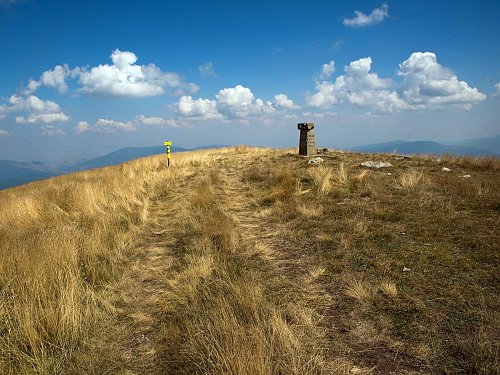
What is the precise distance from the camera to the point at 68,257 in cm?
483

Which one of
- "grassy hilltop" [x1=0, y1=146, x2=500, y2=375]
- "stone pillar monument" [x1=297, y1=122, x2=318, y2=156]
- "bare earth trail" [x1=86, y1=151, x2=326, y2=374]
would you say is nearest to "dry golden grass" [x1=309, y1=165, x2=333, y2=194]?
"grassy hilltop" [x1=0, y1=146, x2=500, y2=375]

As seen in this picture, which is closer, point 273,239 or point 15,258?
point 15,258

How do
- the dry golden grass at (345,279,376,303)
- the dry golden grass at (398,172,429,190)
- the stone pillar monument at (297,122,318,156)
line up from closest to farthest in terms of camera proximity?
1. the dry golden grass at (345,279,376,303)
2. the dry golden grass at (398,172,429,190)
3. the stone pillar monument at (297,122,318,156)

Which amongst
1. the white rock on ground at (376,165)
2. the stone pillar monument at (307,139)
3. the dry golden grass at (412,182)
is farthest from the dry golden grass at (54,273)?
the stone pillar monument at (307,139)

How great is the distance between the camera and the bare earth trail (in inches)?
127

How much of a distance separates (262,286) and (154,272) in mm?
1952

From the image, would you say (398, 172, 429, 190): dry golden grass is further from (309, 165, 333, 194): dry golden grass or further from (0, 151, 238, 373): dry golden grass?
(0, 151, 238, 373): dry golden grass

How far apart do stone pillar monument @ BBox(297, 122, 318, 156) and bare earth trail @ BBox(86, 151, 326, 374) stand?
Result: 22.2ft

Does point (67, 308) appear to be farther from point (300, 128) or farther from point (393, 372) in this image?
point (300, 128)

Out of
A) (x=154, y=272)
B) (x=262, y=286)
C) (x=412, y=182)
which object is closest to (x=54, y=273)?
(x=154, y=272)

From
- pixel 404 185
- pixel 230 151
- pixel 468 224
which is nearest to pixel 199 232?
pixel 468 224

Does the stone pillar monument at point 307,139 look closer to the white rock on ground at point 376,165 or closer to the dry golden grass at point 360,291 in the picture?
the white rock on ground at point 376,165

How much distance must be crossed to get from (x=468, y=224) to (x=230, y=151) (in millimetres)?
19155

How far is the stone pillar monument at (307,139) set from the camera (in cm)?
1678
